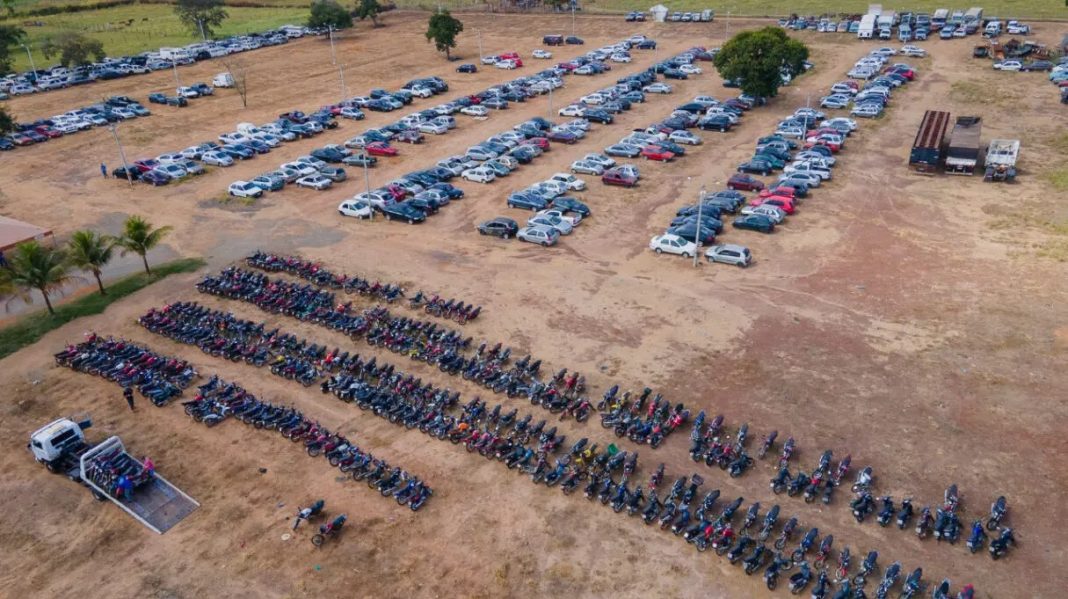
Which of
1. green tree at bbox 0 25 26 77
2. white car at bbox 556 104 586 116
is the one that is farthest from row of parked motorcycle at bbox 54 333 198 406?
green tree at bbox 0 25 26 77

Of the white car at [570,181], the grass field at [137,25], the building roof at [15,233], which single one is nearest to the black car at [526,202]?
the white car at [570,181]

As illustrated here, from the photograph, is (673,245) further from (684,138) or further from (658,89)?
(658,89)

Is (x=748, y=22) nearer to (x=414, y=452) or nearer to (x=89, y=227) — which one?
(x=89, y=227)

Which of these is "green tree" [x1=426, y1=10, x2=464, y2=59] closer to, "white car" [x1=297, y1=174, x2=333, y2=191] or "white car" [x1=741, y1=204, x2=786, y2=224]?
"white car" [x1=297, y1=174, x2=333, y2=191]

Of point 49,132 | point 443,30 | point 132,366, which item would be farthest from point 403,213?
point 443,30

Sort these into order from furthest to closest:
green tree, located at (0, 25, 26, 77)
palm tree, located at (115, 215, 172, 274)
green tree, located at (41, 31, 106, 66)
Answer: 1. green tree, located at (41, 31, 106, 66)
2. green tree, located at (0, 25, 26, 77)
3. palm tree, located at (115, 215, 172, 274)
